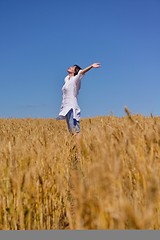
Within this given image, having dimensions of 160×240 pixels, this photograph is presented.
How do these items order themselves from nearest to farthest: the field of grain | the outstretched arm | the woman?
the field of grain < the outstretched arm < the woman

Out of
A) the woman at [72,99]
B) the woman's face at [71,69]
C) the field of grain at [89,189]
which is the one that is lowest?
the field of grain at [89,189]

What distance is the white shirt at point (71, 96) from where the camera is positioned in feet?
15.3

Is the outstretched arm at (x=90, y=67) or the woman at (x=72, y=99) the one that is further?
the woman at (x=72, y=99)

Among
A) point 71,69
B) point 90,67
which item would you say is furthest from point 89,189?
point 71,69

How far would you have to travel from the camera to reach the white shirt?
465 centimetres

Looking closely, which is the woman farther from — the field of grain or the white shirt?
the field of grain

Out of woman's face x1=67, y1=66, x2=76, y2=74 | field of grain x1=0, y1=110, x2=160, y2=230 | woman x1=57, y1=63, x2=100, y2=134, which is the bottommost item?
field of grain x1=0, y1=110, x2=160, y2=230

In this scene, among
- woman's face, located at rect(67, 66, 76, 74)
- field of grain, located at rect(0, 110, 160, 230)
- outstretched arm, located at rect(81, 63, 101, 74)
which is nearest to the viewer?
field of grain, located at rect(0, 110, 160, 230)

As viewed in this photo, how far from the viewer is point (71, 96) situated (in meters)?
4.71

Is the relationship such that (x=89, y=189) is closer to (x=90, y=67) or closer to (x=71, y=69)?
(x=90, y=67)

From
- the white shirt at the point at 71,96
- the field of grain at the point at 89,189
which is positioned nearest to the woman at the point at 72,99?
the white shirt at the point at 71,96

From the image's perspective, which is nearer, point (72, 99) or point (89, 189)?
point (89, 189)

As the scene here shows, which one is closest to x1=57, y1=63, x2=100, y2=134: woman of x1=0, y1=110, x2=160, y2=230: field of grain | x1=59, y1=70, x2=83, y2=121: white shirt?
x1=59, y1=70, x2=83, y2=121: white shirt

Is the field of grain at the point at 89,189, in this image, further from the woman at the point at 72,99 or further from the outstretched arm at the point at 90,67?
the woman at the point at 72,99
